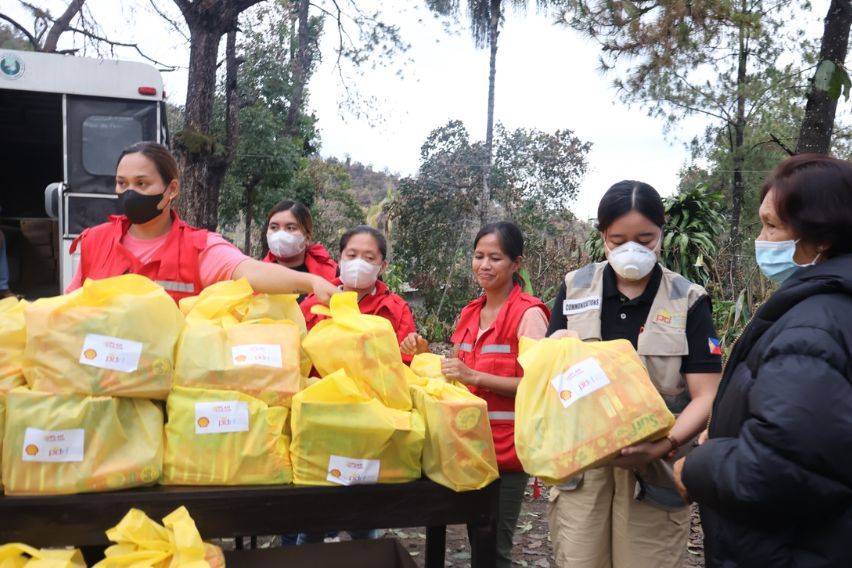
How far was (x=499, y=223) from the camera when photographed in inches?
110

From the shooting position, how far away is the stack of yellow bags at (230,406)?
1.76m

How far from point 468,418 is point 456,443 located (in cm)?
8

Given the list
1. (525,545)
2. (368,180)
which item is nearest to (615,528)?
(525,545)

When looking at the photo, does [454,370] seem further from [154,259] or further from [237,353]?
[154,259]

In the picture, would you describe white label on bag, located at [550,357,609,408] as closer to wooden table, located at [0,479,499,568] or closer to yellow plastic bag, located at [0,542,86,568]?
wooden table, located at [0,479,499,568]

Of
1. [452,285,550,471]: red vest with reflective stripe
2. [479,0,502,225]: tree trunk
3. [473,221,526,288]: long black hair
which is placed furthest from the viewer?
[479,0,502,225]: tree trunk

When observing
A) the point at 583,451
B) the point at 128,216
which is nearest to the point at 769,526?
the point at 583,451

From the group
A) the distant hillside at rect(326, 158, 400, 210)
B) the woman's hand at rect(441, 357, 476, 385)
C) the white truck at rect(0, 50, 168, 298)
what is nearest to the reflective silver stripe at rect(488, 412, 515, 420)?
the woman's hand at rect(441, 357, 476, 385)

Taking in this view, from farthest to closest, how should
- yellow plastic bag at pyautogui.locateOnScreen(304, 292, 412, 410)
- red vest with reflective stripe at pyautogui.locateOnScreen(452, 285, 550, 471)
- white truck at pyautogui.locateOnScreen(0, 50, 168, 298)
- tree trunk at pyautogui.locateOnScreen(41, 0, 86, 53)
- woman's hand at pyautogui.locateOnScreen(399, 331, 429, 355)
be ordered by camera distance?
tree trunk at pyautogui.locateOnScreen(41, 0, 86, 53) → white truck at pyautogui.locateOnScreen(0, 50, 168, 298) → red vest with reflective stripe at pyautogui.locateOnScreen(452, 285, 550, 471) → woman's hand at pyautogui.locateOnScreen(399, 331, 429, 355) → yellow plastic bag at pyautogui.locateOnScreen(304, 292, 412, 410)

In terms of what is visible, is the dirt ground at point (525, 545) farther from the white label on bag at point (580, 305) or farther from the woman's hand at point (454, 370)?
the white label on bag at point (580, 305)

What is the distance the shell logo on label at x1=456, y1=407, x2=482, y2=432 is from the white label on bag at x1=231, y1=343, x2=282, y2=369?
1.78ft

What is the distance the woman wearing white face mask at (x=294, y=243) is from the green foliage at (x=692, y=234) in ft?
13.8

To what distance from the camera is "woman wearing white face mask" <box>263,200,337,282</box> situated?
3.40 m

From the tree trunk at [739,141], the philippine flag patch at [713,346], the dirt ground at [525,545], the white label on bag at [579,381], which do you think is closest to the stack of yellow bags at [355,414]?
the white label on bag at [579,381]
